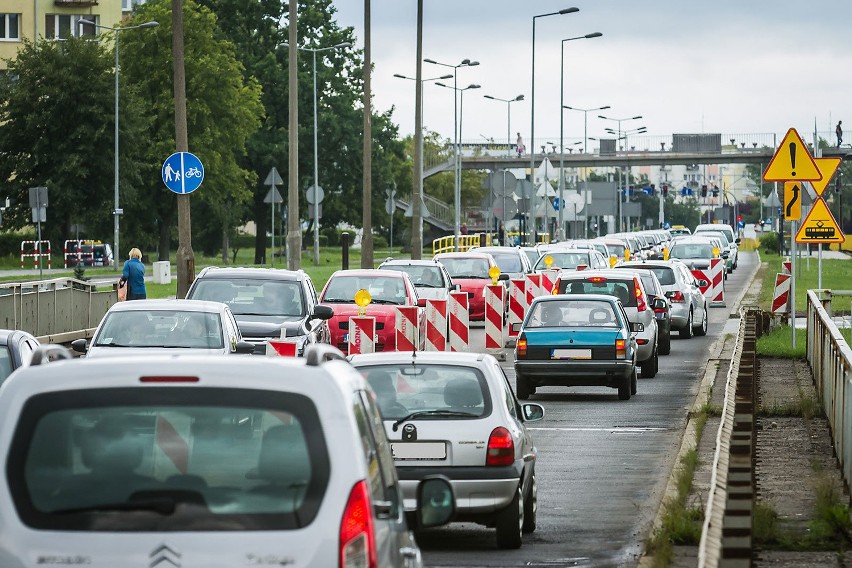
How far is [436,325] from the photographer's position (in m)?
29.2

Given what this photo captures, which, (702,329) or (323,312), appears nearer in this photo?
(323,312)

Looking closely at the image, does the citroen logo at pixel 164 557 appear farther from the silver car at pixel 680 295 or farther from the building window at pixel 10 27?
the building window at pixel 10 27

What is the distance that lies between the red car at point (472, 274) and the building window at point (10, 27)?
60221mm

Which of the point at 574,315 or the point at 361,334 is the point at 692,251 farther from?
the point at 574,315

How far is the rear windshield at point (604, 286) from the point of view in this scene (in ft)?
92.7

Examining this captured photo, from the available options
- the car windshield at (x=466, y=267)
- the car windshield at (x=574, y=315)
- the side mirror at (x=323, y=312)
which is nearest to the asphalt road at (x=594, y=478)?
the car windshield at (x=574, y=315)

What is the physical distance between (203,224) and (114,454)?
87.1 meters

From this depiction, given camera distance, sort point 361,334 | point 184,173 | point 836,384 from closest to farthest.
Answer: point 836,384 → point 361,334 → point 184,173

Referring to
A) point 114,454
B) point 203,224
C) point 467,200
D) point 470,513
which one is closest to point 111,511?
point 114,454

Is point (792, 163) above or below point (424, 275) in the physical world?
above

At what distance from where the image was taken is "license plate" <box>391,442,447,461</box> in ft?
38.4

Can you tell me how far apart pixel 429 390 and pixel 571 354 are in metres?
11.0

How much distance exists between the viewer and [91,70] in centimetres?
7512

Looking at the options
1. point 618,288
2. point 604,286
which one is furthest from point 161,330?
point 618,288
